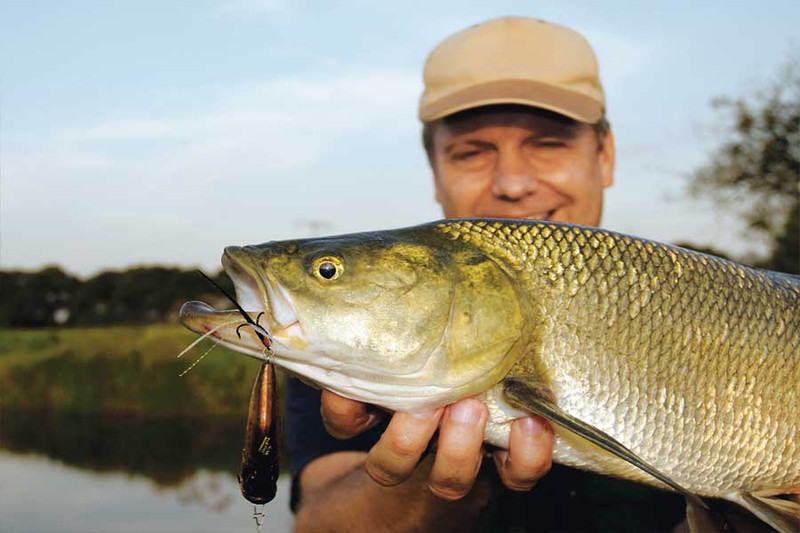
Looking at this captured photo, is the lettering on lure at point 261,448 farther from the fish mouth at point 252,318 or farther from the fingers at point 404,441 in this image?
the fingers at point 404,441

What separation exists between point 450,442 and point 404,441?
0.11 m

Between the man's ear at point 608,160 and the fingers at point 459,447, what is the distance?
2005 millimetres

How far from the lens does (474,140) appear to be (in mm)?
3252

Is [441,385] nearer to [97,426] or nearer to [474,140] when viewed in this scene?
[474,140]

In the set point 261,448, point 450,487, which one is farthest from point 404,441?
point 261,448

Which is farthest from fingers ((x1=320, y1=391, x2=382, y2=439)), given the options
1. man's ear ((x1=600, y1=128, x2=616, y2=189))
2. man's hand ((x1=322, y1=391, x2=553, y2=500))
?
man's ear ((x1=600, y1=128, x2=616, y2=189))

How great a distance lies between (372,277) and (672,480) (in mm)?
829

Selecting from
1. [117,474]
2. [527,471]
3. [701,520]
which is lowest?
[117,474]

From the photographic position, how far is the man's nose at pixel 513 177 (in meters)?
3.13

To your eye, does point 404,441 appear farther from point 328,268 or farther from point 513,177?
point 513,177

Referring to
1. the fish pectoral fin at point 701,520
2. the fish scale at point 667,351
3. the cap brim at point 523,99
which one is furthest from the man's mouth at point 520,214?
the fish pectoral fin at point 701,520

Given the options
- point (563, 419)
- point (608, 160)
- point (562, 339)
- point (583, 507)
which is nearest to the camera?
point (563, 419)

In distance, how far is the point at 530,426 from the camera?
1854mm

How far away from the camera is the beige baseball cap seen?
3.18m
